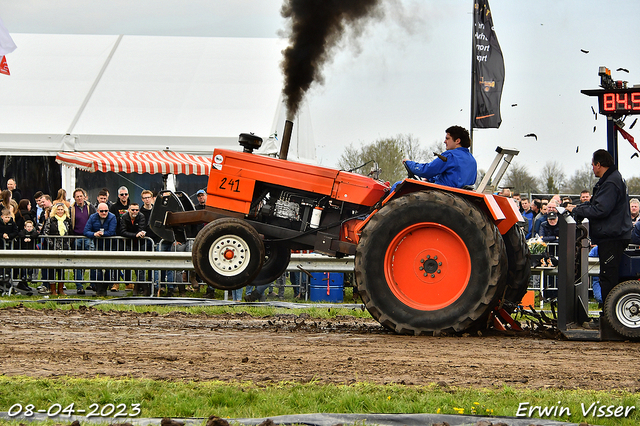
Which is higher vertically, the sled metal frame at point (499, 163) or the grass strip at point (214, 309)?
the sled metal frame at point (499, 163)

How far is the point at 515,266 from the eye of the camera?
7887mm

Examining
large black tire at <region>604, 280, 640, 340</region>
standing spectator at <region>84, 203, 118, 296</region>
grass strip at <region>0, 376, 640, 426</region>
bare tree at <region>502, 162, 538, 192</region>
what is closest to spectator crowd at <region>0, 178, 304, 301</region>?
standing spectator at <region>84, 203, 118, 296</region>

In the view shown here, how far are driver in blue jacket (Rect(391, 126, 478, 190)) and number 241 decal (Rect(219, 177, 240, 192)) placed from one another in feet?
5.47

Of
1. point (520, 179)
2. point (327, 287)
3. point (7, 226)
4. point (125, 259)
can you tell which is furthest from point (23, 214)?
point (520, 179)

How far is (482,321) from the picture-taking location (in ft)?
24.0

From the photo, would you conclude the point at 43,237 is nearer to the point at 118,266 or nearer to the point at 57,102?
the point at 118,266

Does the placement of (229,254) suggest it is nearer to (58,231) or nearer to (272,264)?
(272,264)


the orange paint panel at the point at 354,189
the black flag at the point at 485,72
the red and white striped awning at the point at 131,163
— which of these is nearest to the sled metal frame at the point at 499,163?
the orange paint panel at the point at 354,189

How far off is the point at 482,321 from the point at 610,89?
7426 millimetres

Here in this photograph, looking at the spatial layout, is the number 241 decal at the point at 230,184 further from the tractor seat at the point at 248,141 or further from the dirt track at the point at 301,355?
the dirt track at the point at 301,355

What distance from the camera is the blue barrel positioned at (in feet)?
41.9

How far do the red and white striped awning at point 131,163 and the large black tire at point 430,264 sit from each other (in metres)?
10.9

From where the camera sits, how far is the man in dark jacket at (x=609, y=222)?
7520 millimetres

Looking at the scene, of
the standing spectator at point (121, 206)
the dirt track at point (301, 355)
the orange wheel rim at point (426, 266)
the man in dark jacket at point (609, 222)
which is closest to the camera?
the dirt track at point (301, 355)
